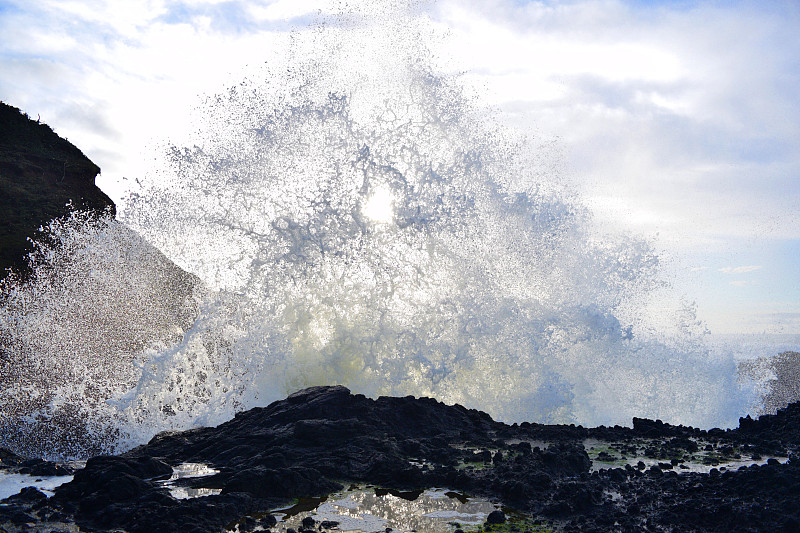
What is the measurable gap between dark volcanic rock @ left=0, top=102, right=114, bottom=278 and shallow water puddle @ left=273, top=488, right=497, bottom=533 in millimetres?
24187

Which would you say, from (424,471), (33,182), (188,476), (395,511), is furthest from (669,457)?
(33,182)

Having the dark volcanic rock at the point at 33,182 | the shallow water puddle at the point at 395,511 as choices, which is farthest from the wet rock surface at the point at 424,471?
the dark volcanic rock at the point at 33,182

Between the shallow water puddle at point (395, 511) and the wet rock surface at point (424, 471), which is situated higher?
the wet rock surface at point (424, 471)

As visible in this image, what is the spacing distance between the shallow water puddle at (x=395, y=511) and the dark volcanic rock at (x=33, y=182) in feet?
79.4

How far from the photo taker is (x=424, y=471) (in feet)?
28.4

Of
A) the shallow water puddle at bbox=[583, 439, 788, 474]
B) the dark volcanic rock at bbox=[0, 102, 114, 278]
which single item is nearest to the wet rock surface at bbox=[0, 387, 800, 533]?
the shallow water puddle at bbox=[583, 439, 788, 474]

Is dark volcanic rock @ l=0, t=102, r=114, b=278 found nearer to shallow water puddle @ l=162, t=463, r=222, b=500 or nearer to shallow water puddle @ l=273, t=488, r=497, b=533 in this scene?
shallow water puddle @ l=162, t=463, r=222, b=500

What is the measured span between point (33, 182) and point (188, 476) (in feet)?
97.9

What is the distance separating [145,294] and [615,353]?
18918mm

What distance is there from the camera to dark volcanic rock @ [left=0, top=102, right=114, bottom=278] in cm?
2762

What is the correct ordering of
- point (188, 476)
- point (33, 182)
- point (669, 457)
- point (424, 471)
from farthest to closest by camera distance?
point (33, 182) → point (669, 457) → point (188, 476) → point (424, 471)

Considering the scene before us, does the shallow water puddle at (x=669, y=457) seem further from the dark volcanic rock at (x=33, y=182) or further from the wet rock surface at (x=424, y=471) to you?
the dark volcanic rock at (x=33, y=182)

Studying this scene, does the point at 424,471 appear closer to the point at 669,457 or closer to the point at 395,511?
the point at 395,511

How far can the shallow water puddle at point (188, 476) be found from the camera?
7.77m
